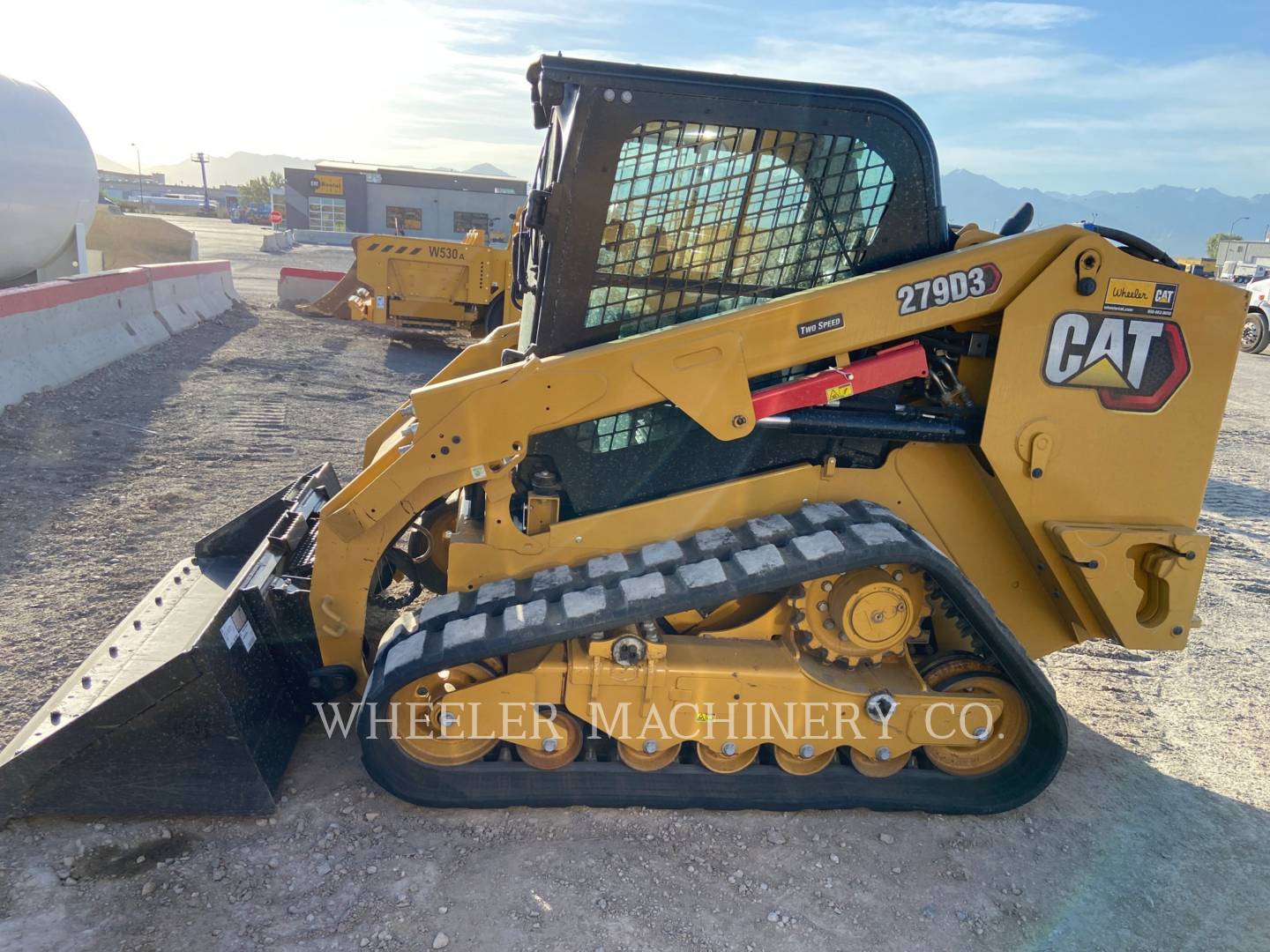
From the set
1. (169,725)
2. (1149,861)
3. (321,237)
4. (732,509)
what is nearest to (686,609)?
(732,509)

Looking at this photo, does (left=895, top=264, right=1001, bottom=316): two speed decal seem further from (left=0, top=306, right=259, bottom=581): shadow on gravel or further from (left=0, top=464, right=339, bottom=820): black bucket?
(left=0, top=306, right=259, bottom=581): shadow on gravel

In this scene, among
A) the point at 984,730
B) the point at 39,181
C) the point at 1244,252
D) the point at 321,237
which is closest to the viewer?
the point at 984,730

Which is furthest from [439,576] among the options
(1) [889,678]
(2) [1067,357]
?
(2) [1067,357]

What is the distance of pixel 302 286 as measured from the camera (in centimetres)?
1655

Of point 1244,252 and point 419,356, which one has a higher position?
point 1244,252

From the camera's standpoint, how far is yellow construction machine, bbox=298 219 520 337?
44.4 feet

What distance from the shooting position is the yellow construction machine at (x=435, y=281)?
13.5 m

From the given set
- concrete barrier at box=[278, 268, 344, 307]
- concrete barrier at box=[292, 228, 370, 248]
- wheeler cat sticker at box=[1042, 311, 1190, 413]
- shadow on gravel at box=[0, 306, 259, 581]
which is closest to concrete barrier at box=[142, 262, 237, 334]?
concrete barrier at box=[278, 268, 344, 307]

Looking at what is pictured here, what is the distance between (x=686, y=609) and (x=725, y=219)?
1.46m

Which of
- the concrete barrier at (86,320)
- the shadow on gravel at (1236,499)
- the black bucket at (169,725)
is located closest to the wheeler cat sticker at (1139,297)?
the black bucket at (169,725)

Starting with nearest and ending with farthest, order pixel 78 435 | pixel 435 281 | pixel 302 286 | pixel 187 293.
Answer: pixel 78 435
pixel 187 293
pixel 435 281
pixel 302 286

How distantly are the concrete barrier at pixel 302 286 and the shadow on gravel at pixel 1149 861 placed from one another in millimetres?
15642

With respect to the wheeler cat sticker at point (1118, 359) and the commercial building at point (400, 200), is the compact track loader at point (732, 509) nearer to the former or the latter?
the wheeler cat sticker at point (1118, 359)

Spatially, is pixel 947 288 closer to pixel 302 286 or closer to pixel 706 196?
pixel 706 196
